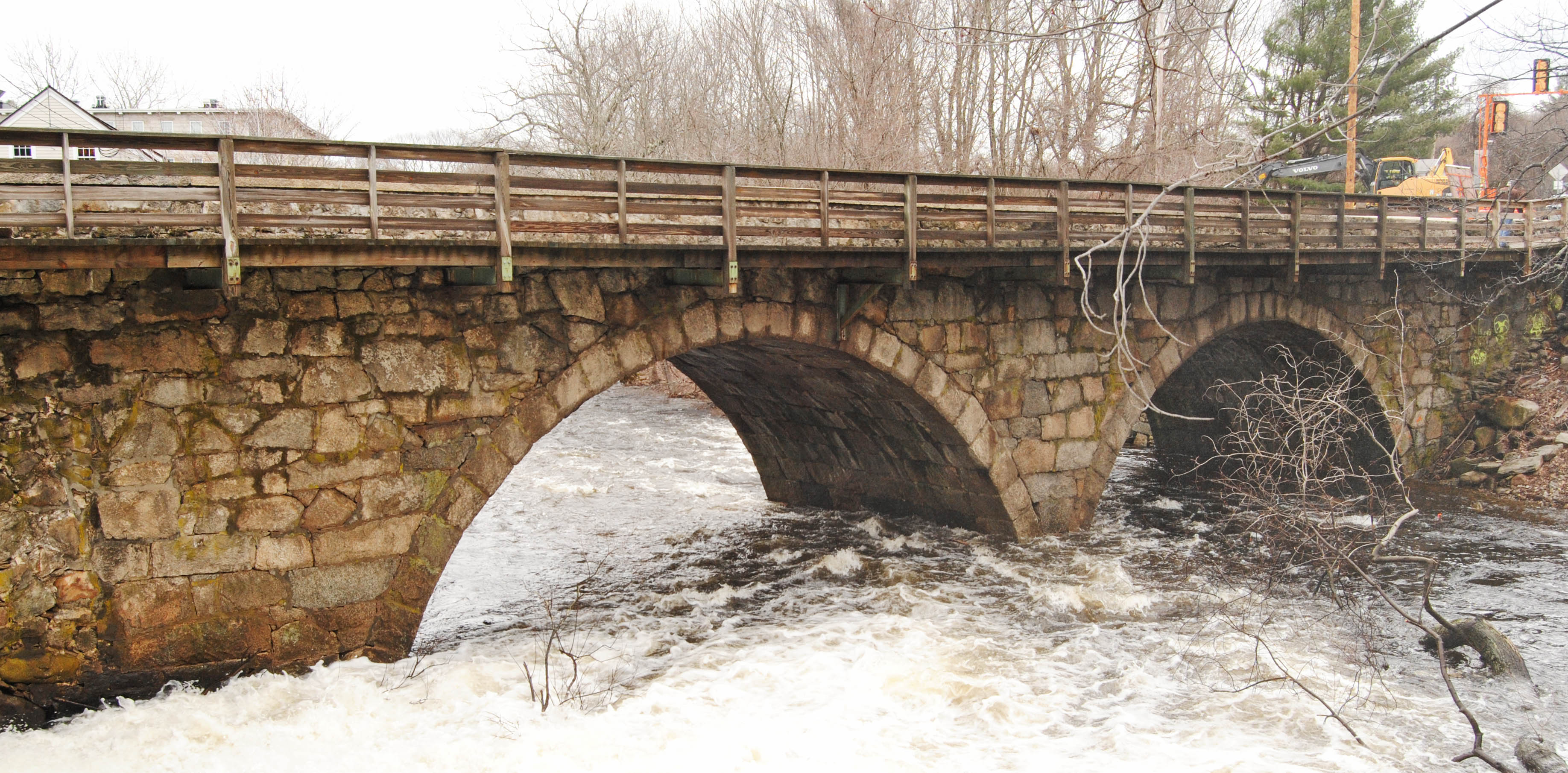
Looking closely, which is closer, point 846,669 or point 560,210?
point 560,210

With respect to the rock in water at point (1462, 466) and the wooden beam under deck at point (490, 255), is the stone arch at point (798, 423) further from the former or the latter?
the rock in water at point (1462, 466)

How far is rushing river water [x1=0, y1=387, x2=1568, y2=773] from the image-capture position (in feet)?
23.4

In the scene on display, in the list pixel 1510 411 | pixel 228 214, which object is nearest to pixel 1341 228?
pixel 1510 411

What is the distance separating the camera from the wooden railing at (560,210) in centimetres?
663

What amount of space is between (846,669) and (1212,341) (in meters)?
8.03

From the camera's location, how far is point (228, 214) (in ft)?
Answer: 22.5

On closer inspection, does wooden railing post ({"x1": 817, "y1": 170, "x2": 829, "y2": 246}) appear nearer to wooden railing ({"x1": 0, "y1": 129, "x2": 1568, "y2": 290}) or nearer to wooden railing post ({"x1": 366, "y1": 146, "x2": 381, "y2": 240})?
wooden railing ({"x1": 0, "y1": 129, "x2": 1568, "y2": 290})

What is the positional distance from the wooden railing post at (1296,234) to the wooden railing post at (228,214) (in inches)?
446

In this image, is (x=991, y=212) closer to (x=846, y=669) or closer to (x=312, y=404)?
(x=846, y=669)

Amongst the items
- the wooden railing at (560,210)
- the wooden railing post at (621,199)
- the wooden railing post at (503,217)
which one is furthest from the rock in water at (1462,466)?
the wooden railing post at (503,217)

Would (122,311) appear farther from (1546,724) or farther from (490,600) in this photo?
(1546,724)

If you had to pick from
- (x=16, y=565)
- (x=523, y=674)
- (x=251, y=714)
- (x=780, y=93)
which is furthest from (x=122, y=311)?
(x=780, y=93)

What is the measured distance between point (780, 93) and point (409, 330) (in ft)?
59.5

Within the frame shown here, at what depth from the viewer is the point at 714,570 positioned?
38.8 ft
